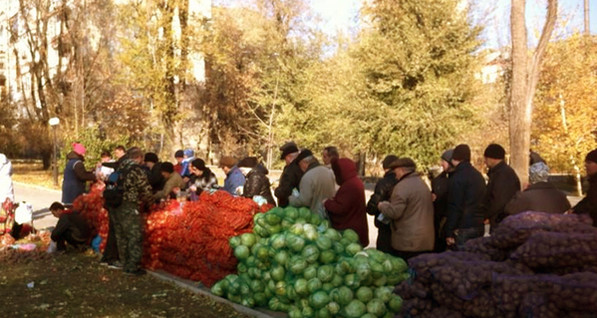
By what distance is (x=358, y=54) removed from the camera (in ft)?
102

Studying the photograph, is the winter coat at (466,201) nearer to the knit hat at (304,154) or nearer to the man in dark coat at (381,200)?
the man in dark coat at (381,200)

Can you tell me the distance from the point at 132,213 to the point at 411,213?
14.2 feet

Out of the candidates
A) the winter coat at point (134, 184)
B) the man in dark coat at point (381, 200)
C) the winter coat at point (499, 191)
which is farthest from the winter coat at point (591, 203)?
the winter coat at point (134, 184)

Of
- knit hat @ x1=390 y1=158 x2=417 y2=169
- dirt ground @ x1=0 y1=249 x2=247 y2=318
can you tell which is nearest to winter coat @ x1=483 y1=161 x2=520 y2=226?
knit hat @ x1=390 y1=158 x2=417 y2=169

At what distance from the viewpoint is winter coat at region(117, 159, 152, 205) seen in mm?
9438

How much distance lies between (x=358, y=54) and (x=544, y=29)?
55.6 ft

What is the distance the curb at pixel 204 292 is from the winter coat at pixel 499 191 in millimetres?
2639

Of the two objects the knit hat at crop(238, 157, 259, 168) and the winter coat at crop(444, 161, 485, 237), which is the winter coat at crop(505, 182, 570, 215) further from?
the knit hat at crop(238, 157, 259, 168)

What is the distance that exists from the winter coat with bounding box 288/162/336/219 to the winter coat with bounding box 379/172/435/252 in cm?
142

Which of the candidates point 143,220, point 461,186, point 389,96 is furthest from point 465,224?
point 389,96

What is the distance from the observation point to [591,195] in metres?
6.01

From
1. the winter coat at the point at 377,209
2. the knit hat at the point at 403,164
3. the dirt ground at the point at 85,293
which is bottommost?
the dirt ground at the point at 85,293

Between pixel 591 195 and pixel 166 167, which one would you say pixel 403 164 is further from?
pixel 166 167

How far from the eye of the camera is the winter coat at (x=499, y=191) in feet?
24.3
